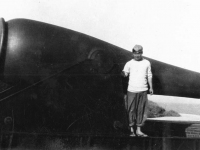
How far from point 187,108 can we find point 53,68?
37.9ft

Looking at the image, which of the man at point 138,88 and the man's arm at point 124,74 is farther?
the man's arm at point 124,74

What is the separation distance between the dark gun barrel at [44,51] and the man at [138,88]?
0.32 m

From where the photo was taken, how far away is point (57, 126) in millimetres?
4188

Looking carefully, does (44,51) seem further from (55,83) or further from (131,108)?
(131,108)

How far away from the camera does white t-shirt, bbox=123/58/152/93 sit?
4316mm

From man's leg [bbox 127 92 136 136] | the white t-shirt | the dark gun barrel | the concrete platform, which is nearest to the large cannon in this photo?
the dark gun barrel

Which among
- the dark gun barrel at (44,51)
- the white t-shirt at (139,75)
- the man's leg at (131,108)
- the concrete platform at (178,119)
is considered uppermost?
the dark gun barrel at (44,51)

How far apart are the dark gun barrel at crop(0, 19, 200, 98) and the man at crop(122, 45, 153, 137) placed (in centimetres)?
32

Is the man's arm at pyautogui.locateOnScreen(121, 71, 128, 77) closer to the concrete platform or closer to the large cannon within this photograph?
the large cannon

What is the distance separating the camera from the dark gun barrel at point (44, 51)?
4277mm

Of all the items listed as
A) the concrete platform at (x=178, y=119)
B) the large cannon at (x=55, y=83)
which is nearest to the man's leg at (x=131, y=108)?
the large cannon at (x=55, y=83)

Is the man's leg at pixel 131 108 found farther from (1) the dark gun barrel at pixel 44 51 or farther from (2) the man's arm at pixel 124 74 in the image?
(1) the dark gun barrel at pixel 44 51

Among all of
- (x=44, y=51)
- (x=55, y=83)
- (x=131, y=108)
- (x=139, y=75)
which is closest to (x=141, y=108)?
(x=131, y=108)

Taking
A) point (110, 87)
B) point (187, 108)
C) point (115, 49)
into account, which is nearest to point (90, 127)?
point (110, 87)
